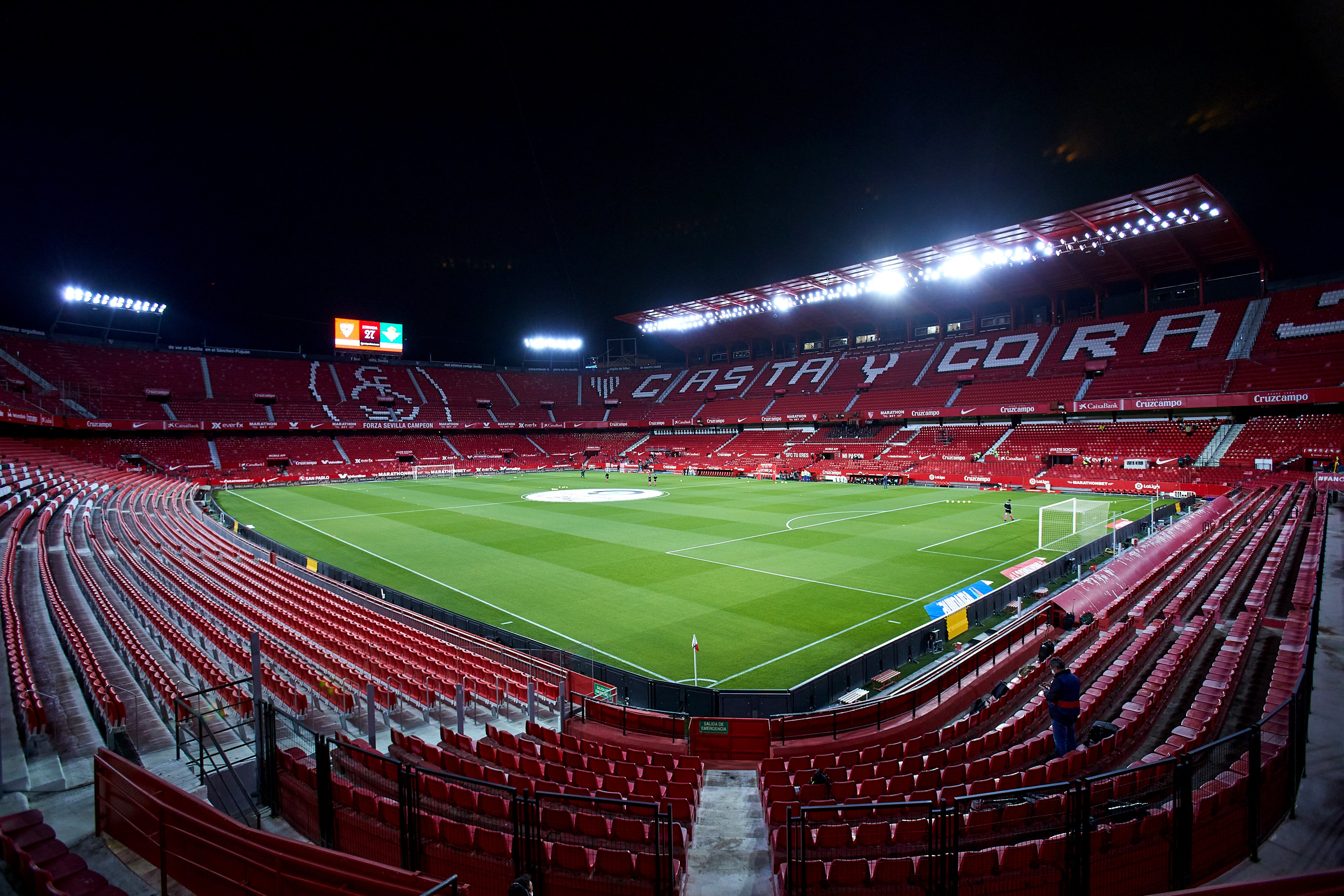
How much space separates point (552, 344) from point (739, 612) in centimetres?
6991

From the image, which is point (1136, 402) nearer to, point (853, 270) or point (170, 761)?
point (853, 270)

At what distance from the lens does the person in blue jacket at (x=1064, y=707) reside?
624 cm

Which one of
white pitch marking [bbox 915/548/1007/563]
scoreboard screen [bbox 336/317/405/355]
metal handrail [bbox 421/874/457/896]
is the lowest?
white pitch marking [bbox 915/548/1007/563]

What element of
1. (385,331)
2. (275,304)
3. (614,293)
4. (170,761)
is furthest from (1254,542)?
(385,331)

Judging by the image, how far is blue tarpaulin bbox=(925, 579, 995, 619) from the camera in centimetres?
1302

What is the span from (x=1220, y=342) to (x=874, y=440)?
24.3m

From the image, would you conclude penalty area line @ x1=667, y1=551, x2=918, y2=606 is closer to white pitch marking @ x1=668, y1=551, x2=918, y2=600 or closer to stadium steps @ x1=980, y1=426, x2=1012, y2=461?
white pitch marking @ x1=668, y1=551, x2=918, y2=600

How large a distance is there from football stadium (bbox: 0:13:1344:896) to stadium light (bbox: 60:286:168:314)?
0.29 metres

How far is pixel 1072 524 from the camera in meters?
24.7

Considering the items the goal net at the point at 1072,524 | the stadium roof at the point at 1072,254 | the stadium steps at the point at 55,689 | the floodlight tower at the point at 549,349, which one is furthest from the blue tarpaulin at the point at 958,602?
the floodlight tower at the point at 549,349

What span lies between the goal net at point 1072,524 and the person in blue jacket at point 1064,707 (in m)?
16.8

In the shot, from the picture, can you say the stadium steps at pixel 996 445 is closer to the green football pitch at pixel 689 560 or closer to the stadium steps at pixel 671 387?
the green football pitch at pixel 689 560

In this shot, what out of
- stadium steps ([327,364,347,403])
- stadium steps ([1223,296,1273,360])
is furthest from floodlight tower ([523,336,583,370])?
stadium steps ([1223,296,1273,360])

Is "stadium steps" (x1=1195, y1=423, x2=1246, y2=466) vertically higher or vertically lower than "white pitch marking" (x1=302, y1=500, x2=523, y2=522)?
higher
